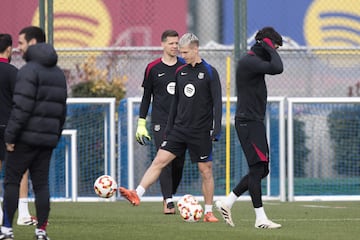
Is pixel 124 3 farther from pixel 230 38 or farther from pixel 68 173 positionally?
pixel 68 173

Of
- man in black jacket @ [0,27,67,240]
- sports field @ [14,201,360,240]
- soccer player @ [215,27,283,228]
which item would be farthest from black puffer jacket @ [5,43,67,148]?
soccer player @ [215,27,283,228]

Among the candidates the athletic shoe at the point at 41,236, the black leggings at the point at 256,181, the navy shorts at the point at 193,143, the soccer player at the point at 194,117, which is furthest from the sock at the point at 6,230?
the navy shorts at the point at 193,143

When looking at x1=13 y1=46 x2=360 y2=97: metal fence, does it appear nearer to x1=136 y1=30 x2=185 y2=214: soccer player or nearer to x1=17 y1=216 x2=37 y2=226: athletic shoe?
x1=136 y1=30 x2=185 y2=214: soccer player

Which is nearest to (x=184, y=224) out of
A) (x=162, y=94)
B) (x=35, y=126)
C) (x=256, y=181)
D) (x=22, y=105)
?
(x=256, y=181)

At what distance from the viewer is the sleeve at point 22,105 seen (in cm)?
899

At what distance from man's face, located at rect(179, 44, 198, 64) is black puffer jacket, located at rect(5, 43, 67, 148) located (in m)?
3.10

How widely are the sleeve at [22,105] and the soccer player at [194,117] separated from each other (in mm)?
3375

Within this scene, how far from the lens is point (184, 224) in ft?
38.0

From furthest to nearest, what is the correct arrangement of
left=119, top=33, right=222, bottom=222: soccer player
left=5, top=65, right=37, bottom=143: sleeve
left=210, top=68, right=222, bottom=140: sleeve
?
1. left=119, top=33, right=222, bottom=222: soccer player
2. left=210, top=68, right=222, bottom=140: sleeve
3. left=5, top=65, right=37, bottom=143: sleeve

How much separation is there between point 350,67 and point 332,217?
628 centimetres

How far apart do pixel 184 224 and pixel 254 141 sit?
3.99ft

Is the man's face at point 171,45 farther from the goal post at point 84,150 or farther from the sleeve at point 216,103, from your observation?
the goal post at point 84,150

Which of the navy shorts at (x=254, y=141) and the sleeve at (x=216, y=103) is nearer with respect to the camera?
the navy shorts at (x=254, y=141)

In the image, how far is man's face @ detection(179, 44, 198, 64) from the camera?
1217 cm
